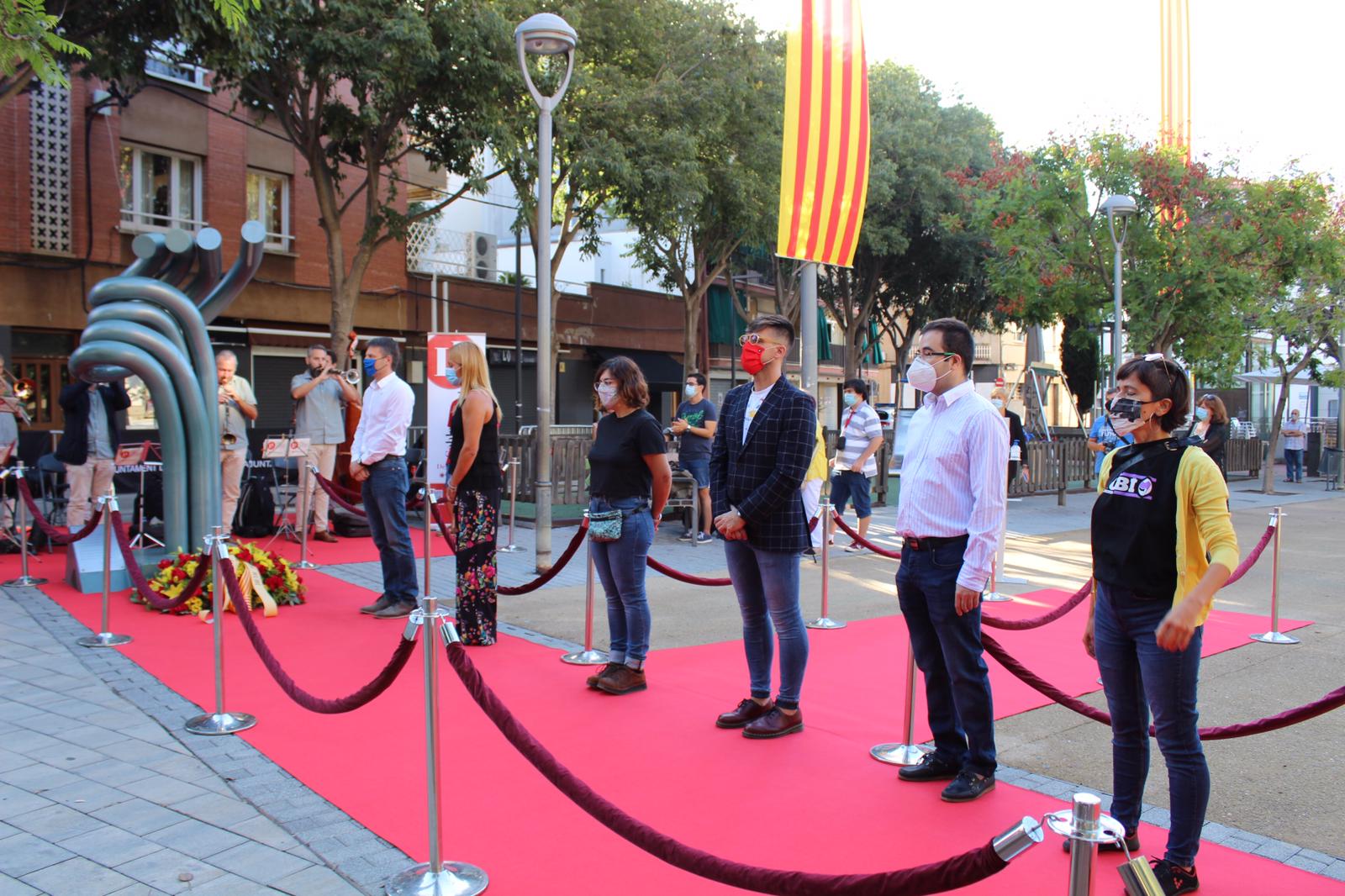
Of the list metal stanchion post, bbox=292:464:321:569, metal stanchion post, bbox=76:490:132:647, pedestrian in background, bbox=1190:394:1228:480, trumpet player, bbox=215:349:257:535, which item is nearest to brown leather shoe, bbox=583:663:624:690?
metal stanchion post, bbox=76:490:132:647

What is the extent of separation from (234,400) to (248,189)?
42.1 feet

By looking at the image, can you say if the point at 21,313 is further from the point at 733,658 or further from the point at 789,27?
the point at 733,658

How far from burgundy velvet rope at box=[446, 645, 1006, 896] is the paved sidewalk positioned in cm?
117

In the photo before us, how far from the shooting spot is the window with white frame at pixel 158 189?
19125 millimetres

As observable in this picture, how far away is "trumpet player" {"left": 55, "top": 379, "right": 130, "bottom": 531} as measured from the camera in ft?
29.7

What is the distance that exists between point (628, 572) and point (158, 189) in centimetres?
1808

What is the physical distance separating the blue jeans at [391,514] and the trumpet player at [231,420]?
3.16 metres

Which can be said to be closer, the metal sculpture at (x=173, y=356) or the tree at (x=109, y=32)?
the metal sculpture at (x=173, y=356)

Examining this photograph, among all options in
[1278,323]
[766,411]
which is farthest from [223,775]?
[1278,323]

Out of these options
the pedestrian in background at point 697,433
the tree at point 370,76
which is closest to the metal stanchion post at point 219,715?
the pedestrian in background at point 697,433

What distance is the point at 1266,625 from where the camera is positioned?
8078mm

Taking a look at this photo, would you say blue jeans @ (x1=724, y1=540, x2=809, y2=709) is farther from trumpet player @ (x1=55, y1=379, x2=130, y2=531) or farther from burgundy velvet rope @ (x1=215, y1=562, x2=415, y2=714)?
trumpet player @ (x1=55, y1=379, x2=130, y2=531)

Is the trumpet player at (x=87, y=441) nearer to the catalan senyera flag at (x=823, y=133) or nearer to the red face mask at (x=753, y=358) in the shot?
the red face mask at (x=753, y=358)

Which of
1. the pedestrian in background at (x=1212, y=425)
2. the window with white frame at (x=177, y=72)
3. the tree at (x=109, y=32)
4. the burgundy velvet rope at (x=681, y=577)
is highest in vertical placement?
the window with white frame at (x=177, y=72)
